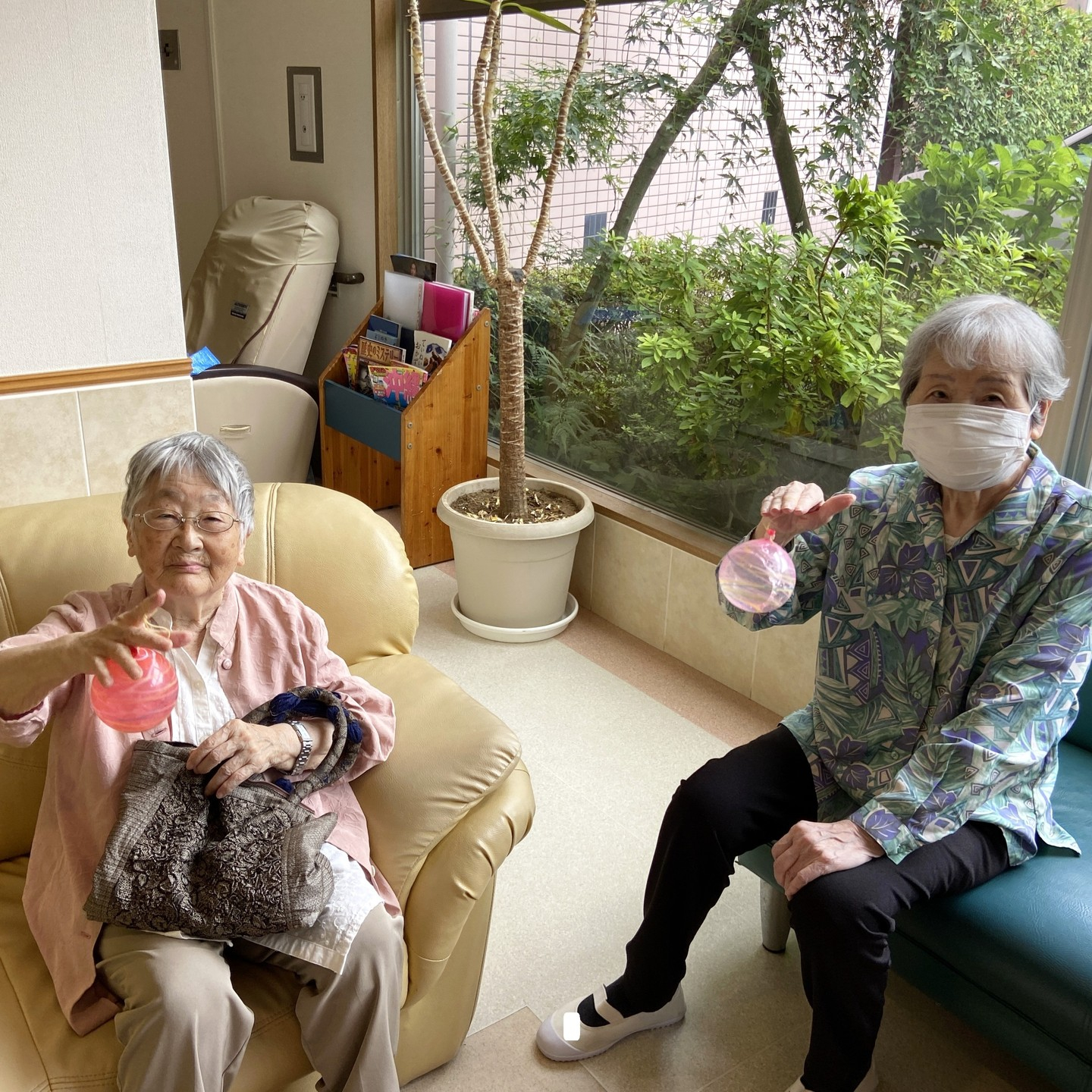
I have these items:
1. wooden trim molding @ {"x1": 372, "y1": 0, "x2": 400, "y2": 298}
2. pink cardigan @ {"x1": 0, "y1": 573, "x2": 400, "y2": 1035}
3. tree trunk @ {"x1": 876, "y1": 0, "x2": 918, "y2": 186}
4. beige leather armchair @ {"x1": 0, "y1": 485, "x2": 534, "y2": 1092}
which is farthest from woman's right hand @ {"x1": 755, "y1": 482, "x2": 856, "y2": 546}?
wooden trim molding @ {"x1": 372, "y1": 0, "x2": 400, "y2": 298}

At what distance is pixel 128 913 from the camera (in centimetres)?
132

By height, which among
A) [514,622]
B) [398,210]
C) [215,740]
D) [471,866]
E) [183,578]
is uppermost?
[398,210]

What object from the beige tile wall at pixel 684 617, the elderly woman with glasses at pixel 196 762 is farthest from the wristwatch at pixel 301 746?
the beige tile wall at pixel 684 617

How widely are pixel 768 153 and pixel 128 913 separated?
2399 millimetres

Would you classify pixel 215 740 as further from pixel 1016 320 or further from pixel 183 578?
pixel 1016 320

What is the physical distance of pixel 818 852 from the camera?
1525 millimetres

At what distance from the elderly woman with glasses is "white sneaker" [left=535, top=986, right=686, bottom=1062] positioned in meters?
0.41

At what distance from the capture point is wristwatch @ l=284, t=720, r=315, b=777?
1.49 m

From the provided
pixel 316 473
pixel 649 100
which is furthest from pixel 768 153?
pixel 316 473

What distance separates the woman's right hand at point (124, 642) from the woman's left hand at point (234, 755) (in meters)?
0.16

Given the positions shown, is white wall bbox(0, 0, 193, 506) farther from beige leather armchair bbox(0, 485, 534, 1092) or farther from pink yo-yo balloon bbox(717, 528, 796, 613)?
pink yo-yo balloon bbox(717, 528, 796, 613)

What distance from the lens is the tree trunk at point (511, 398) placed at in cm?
303

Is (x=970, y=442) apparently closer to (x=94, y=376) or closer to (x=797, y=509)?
(x=797, y=509)

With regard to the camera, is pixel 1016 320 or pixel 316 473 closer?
pixel 1016 320
